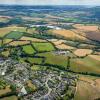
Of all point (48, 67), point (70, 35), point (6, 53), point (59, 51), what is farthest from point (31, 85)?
point (70, 35)

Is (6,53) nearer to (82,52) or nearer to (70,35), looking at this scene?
(82,52)

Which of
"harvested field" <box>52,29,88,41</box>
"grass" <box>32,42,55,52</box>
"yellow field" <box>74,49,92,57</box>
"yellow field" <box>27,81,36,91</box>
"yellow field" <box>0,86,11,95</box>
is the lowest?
"harvested field" <box>52,29,88,41</box>

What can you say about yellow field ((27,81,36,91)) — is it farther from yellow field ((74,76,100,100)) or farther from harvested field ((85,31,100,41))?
harvested field ((85,31,100,41))

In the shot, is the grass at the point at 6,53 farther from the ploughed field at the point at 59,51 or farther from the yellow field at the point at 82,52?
the yellow field at the point at 82,52

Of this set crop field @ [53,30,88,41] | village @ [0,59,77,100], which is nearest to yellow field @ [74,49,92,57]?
village @ [0,59,77,100]

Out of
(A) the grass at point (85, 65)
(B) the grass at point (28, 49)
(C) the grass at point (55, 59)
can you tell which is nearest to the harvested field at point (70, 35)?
(B) the grass at point (28, 49)

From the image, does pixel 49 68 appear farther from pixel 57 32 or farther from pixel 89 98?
pixel 57 32
